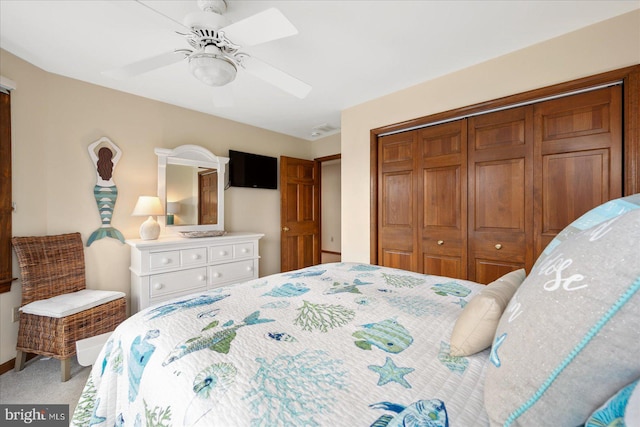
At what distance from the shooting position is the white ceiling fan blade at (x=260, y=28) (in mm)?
1239

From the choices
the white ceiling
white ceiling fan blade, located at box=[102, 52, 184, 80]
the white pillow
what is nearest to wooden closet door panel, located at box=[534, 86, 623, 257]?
the white ceiling

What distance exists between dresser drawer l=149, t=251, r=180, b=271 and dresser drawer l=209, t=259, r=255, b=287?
39 cm

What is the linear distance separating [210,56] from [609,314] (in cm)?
199

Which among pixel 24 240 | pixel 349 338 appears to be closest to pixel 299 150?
pixel 24 240

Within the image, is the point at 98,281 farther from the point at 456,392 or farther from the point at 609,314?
the point at 609,314

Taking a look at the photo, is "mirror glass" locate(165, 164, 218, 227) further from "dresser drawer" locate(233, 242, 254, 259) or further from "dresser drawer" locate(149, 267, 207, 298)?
"dresser drawer" locate(149, 267, 207, 298)

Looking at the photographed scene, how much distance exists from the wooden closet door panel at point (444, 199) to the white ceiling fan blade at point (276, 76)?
1.55m

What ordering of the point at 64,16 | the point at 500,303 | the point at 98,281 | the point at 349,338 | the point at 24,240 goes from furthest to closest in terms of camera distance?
1. the point at 98,281
2. the point at 24,240
3. the point at 64,16
4. the point at 349,338
5. the point at 500,303

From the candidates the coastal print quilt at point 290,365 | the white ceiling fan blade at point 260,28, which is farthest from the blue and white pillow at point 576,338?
the white ceiling fan blade at point 260,28

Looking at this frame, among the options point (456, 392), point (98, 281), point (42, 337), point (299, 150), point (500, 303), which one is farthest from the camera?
point (299, 150)

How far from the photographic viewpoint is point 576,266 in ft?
1.68

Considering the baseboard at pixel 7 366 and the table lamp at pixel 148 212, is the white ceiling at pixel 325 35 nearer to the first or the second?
the table lamp at pixel 148 212

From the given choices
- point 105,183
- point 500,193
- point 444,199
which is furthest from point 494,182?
point 105,183

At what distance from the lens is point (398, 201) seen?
2.98 m
